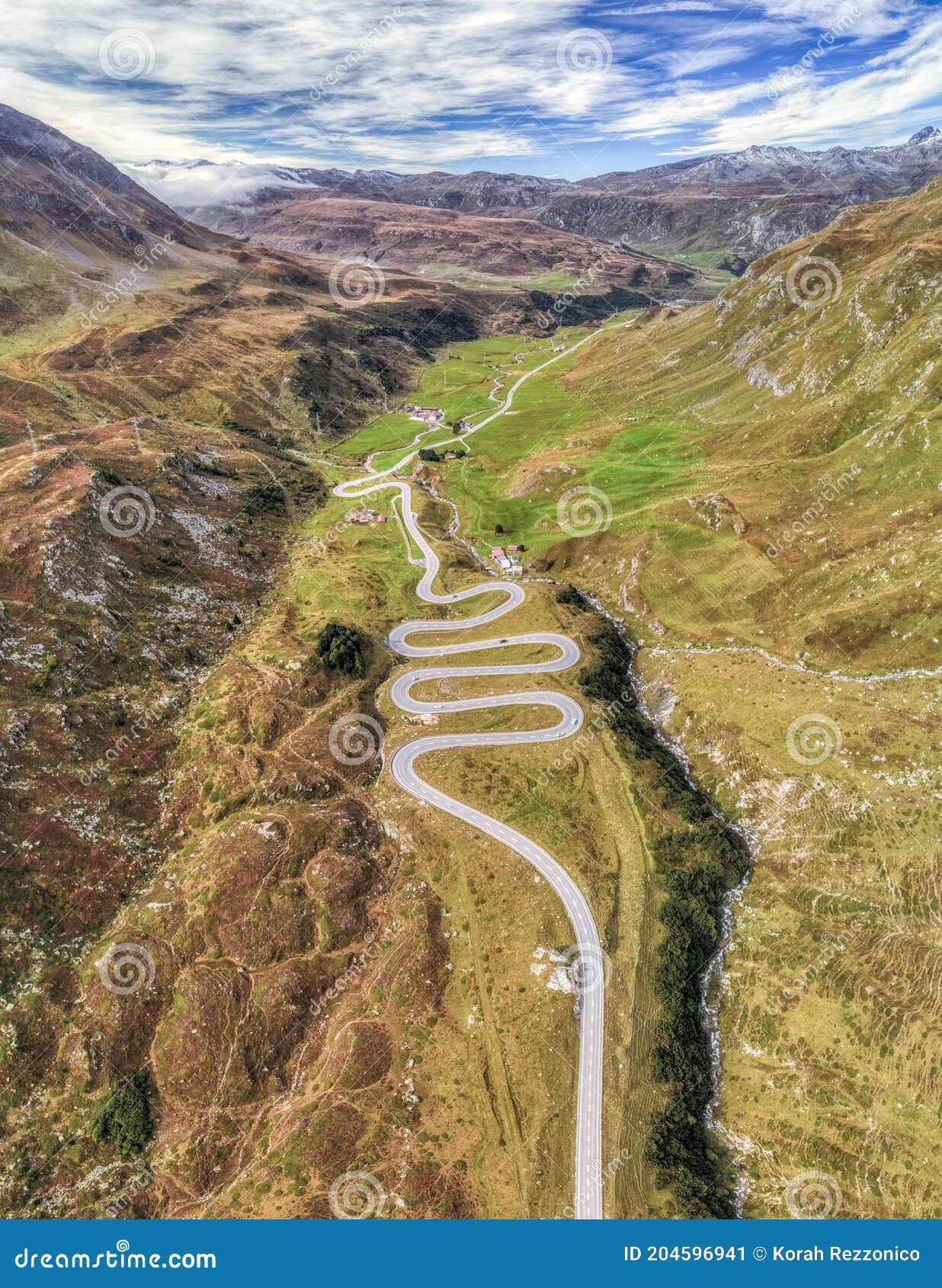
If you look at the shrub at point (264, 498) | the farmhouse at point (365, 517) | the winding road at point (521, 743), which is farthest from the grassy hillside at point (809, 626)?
the shrub at point (264, 498)

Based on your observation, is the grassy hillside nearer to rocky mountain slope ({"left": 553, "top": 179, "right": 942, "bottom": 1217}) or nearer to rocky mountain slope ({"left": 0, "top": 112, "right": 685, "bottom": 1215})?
rocky mountain slope ({"left": 553, "top": 179, "right": 942, "bottom": 1217})

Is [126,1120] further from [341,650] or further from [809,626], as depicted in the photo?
[809,626]

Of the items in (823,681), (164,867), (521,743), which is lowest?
(164,867)

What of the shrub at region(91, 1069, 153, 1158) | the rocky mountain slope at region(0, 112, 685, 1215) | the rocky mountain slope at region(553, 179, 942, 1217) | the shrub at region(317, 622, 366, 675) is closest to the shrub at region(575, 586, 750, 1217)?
the rocky mountain slope at region(553, 179, 942, 1217)

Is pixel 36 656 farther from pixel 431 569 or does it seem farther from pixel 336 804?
pixel 431 569

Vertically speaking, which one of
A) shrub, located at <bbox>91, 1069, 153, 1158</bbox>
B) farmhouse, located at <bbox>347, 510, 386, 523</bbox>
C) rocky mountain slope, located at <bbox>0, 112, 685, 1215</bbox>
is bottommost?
shrub, located at <bbox>91, 1069, 153, 1158</bbox>

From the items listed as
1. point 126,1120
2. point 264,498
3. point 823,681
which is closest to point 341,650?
point 126,1120

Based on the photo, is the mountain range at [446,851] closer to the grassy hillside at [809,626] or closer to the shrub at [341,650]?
the grassy hillside at [809,626]

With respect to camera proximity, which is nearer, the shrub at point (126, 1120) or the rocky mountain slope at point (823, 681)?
the shrub at point (126, 1120)

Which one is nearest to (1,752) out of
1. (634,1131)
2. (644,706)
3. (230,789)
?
(230,789)
